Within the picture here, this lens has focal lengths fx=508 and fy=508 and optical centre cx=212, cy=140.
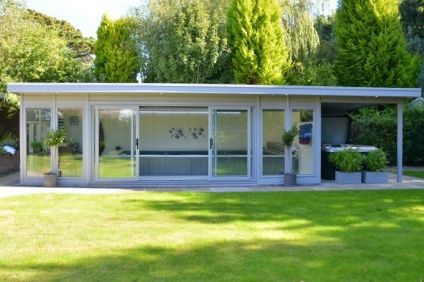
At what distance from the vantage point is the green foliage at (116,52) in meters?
25.5

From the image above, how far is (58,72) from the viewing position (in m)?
22.3

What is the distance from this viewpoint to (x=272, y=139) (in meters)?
14.2

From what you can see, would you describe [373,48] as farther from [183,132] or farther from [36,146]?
[36,146]

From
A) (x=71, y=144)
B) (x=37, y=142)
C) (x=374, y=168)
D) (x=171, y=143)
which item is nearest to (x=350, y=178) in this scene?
(x=374, y=168)

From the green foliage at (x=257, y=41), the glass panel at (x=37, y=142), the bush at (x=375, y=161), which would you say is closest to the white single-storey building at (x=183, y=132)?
the glass panel at (x=37, y=142)

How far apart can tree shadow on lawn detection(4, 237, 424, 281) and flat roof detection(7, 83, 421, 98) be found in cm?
692

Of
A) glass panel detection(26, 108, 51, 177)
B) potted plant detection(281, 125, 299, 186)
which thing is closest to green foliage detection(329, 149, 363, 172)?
potted plant detection(281, 125, 299, 186)

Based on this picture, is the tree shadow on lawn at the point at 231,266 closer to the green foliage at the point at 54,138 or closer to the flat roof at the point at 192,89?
the flat roof at the point at 192,89

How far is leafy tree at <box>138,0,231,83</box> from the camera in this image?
23.0 metres

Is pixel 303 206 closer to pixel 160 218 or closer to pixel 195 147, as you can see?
pixel 160 218

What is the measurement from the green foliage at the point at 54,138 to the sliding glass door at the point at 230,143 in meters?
4.07

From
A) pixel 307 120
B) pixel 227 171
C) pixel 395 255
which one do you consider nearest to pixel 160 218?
pixel 395 255

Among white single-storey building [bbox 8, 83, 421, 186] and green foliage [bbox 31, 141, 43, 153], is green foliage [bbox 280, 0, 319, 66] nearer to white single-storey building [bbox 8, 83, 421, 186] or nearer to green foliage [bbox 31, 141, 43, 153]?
white single-storey building [bbox 8, 83, 421, 186]

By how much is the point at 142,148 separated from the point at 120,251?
26.6 feet
